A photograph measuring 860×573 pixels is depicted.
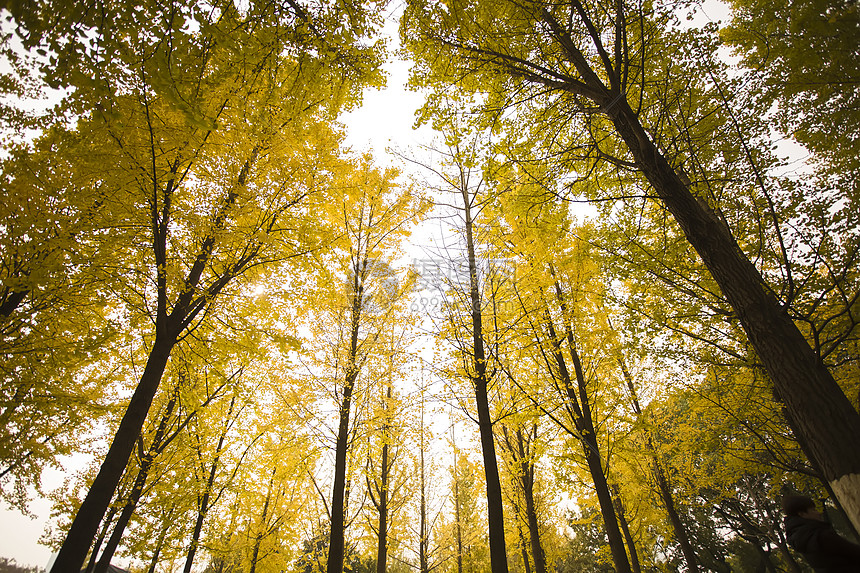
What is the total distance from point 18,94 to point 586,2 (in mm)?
8082

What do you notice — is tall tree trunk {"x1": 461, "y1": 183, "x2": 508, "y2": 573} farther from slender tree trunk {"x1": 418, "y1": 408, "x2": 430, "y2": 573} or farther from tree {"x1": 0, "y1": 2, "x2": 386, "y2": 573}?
slender tree trunk {"x1": 418, "y1": 408, "x2": 430, "y2": 573}

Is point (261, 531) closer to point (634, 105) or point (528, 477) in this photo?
point (528, 477)

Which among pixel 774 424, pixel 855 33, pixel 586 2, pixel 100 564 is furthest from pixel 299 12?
pixel 774 424

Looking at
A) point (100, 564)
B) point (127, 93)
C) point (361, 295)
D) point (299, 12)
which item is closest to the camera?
point (299, 12)

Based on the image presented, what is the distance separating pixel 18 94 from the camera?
5062 mm

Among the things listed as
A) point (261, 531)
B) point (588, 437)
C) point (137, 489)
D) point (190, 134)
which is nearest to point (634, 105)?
point (588, 437)

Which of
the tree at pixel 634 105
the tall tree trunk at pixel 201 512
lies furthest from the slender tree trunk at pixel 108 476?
the tree at pixel 634 105

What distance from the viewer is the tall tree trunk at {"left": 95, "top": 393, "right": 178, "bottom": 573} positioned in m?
6.71

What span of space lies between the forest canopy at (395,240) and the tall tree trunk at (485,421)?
41 millimetres

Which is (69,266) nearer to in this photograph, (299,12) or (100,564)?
(299,12)

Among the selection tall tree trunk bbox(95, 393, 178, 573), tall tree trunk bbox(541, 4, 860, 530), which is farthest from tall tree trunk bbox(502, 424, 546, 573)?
tall tree trunk bbox(95, 393, 178, 573)

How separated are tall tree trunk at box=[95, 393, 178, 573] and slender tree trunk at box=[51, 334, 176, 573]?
325 cm

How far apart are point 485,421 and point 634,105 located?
5.56 metres

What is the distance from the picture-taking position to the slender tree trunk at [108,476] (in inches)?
131
